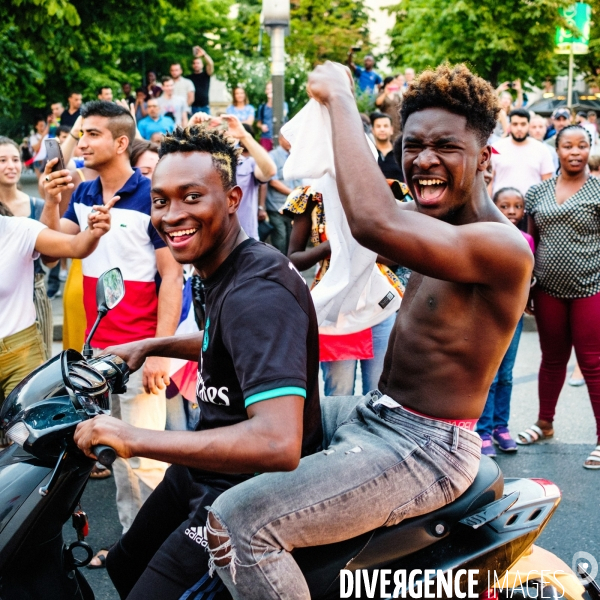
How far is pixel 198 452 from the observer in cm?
191

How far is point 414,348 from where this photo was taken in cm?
238

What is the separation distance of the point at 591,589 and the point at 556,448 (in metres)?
3.06

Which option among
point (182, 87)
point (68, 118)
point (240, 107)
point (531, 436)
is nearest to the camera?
point (531, 436)

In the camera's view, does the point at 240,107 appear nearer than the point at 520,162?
No

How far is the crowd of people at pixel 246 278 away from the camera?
212cm

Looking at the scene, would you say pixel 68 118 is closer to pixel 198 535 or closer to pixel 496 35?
pixel 496 35

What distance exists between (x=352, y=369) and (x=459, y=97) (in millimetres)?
2827

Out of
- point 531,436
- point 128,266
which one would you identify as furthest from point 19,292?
point 531,436

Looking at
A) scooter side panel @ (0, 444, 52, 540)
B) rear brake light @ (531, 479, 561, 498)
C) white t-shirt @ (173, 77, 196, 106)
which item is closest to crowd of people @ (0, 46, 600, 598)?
rear brake light @ (531, 479, 561, 498)

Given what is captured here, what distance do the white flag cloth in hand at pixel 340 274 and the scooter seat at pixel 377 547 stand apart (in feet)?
4.89

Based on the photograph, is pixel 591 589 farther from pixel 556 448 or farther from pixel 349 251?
pixel 556 448

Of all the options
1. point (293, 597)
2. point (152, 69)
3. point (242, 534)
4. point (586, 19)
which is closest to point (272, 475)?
point (242, 534)

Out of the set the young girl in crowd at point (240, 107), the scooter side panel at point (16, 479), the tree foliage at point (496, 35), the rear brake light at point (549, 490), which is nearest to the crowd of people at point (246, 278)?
the rear brake light at point (549, 490)

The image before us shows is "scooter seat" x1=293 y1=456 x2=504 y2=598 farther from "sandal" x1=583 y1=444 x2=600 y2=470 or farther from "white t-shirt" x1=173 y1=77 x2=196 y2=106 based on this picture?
"white t-shirt" x1=173 y1=77 x2=196 y2=106
